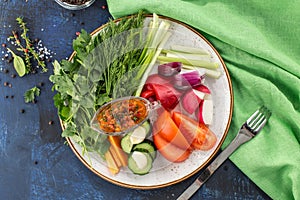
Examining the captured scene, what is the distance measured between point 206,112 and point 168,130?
0.52 feet

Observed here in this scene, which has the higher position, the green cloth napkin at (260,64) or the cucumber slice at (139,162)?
the green cloth napkin at (260,64)

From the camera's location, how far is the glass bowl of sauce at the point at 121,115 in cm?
181

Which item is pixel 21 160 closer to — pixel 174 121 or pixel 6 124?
pixel 6 124

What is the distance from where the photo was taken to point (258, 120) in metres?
1.88

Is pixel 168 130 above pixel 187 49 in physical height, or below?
below

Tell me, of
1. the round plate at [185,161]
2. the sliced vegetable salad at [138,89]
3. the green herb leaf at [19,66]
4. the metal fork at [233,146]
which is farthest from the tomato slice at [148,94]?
the green herb leaf at [19,66]

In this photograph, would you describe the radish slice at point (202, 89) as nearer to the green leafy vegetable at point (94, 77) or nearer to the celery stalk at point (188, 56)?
the celery stalk at point (188, 56)

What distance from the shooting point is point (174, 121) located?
1.85 meters

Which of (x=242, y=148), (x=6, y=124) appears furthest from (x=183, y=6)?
(x=6, y=124)

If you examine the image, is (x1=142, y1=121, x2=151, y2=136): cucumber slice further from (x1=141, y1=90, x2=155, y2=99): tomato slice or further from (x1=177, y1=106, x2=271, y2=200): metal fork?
(x1=177, y1=106, x2=271, y2=200): metal fork

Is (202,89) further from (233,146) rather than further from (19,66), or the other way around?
(19,66)

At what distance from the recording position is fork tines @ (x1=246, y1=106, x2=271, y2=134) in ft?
6.14

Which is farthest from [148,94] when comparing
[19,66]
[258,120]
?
[19,66]

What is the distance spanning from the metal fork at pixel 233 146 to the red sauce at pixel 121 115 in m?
0.31
